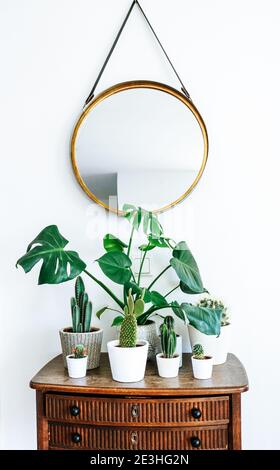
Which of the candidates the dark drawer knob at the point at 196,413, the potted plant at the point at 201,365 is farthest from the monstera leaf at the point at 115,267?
the dark drawer knob at the point at 196,413

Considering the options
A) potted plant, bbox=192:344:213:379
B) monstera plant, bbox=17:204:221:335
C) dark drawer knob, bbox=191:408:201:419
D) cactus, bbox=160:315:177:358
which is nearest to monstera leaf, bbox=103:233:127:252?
monstera plant, bbox=17:204:221:335

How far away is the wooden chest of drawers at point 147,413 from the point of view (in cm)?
153

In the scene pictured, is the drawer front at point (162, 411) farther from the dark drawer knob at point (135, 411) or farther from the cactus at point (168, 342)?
the cactus at point (168, 342)

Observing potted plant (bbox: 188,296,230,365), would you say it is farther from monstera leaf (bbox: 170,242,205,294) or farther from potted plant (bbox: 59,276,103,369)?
potted plant (bbox: 59,276,103,369)

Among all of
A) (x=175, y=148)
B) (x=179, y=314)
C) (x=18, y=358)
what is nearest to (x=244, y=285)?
(x=179, y=314)

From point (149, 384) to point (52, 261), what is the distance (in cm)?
50

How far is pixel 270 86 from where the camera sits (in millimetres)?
1976

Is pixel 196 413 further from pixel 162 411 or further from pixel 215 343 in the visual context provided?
pixel 215 343

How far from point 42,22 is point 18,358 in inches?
54.7
